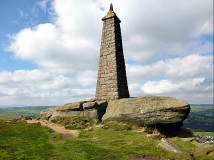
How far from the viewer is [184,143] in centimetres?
1464

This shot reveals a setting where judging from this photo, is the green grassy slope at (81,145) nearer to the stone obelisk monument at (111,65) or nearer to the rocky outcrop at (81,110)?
the rocky outcrop at (81,110)

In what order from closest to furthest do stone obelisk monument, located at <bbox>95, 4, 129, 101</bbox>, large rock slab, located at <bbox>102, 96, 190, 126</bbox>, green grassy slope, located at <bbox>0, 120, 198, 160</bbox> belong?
green grassy slope, located at <bbox>0, 120, 198, 160</bbox>
large rock slab, located at <bbox>102, 96, 190, 126</bbox>
stone obelisk monument, located at <bbox>95, 4, 129, 101</bbox>

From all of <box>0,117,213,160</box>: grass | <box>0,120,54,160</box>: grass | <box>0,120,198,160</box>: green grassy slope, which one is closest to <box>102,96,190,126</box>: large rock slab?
<box>0,117,213,160</box>: grass

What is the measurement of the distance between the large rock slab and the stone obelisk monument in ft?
10.4

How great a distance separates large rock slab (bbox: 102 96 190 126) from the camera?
1640cm

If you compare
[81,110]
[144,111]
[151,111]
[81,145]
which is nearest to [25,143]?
[81,145]

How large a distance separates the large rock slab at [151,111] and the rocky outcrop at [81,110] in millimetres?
1448

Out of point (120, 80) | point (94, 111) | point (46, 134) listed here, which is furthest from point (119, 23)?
point (46, 134)

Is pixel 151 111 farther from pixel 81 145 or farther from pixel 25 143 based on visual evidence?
pixel 25 143

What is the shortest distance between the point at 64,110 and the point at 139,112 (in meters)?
9.50

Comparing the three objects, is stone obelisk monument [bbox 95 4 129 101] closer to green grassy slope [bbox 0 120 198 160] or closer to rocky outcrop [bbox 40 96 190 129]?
rocky outcrop [bbox 40 96 190 129]

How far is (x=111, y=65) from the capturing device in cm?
2239

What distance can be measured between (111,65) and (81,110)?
259 inches

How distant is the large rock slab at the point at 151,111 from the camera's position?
53.8 ft
